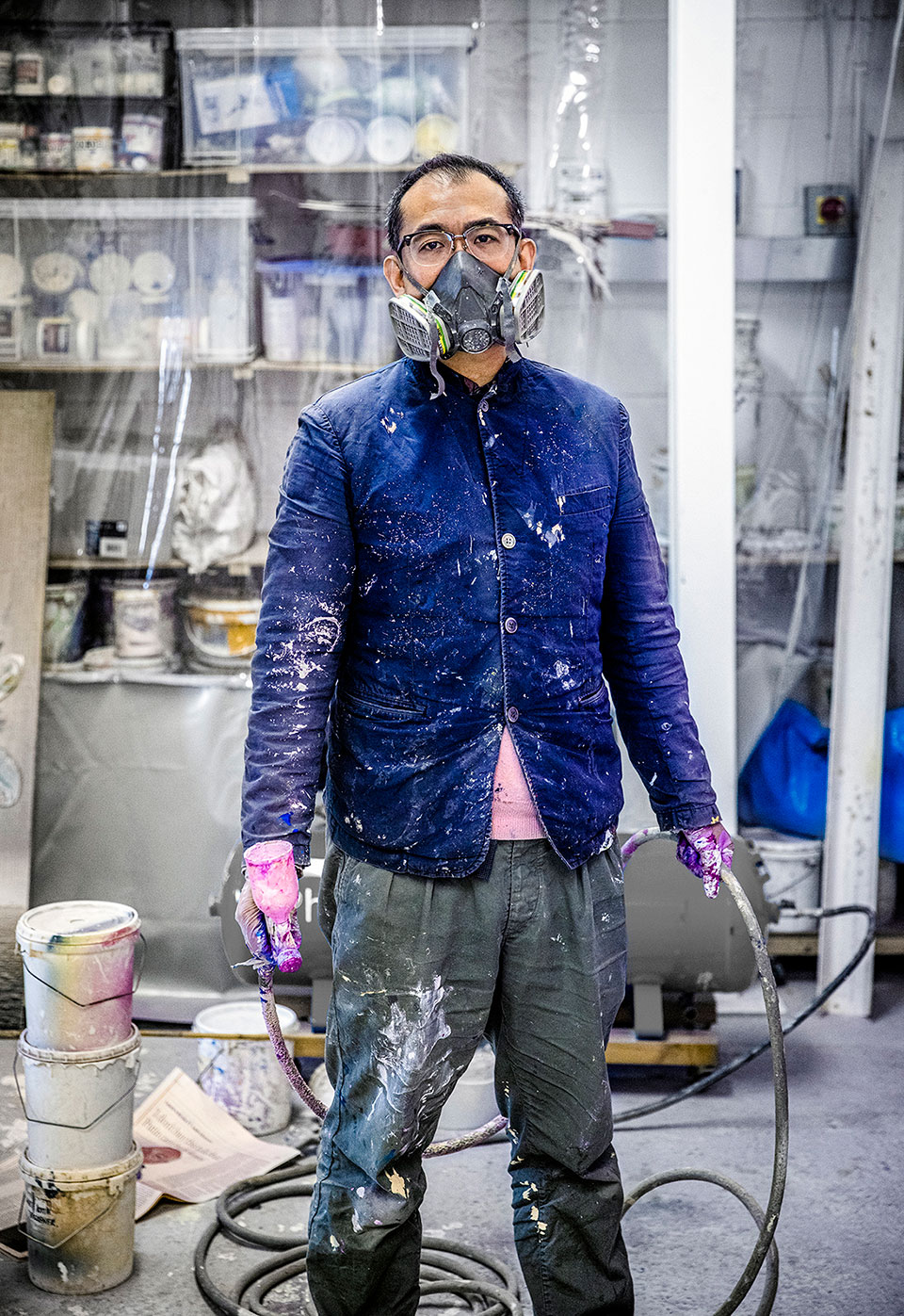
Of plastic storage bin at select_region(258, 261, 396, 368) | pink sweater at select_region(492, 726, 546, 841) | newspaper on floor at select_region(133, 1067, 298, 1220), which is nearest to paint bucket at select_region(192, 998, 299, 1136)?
newspaper on floor at select_region(133, 1067, 298, 1220)

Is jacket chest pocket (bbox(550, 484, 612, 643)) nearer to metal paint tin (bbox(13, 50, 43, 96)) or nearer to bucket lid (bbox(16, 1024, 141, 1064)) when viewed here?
bucket lid (bbox(16, 1024, 141, 1064))

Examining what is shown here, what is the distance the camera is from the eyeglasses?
1614 mm

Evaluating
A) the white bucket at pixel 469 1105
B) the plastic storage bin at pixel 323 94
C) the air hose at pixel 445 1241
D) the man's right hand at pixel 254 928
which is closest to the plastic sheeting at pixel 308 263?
the plastic storage bin at pixel 323 94

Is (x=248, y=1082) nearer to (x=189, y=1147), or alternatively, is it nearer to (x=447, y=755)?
(x=189, y=1147)

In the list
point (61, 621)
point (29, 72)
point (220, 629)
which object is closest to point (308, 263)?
point (29, 72)

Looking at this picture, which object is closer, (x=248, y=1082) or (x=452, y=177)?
(x=452, y=177)

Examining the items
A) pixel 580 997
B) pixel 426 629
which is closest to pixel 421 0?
pixel 426 629

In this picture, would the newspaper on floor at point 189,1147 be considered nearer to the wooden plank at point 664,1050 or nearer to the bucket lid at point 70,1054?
the bucket lid at point 70,1054

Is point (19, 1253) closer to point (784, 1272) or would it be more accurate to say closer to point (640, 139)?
point (784, 1272)

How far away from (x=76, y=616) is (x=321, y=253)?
1.09m

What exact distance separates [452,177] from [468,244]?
90 millimetres

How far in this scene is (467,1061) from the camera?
1.64m

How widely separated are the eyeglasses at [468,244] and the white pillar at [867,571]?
1734mm

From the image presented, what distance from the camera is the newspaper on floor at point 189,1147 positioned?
7.48 feet
